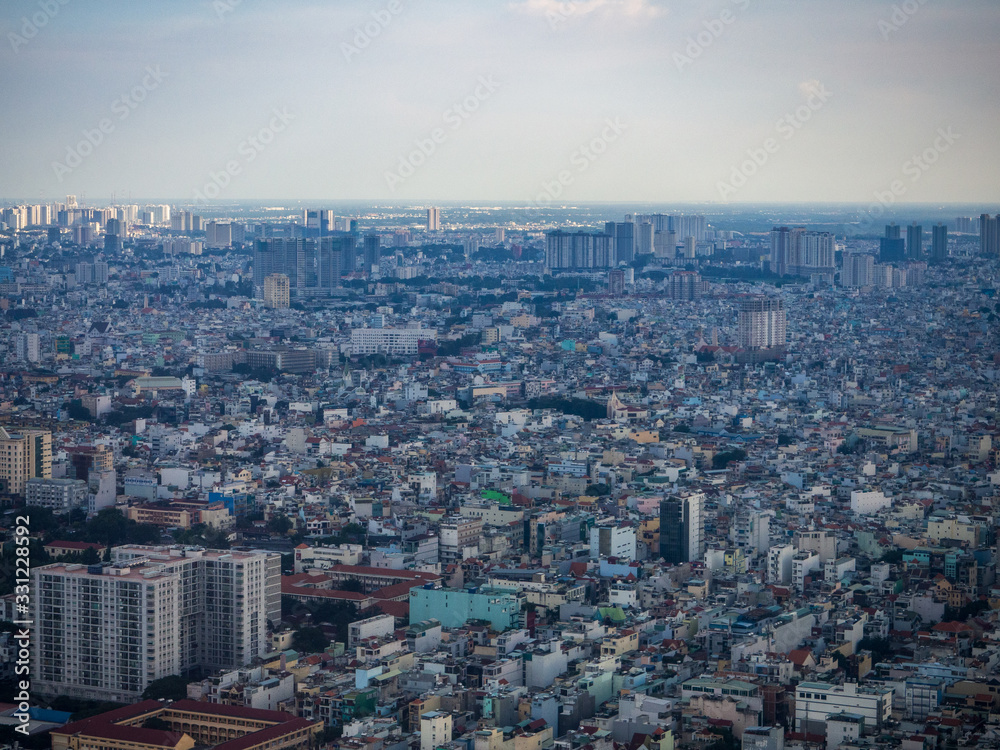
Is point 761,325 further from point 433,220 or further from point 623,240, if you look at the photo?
point 433,220

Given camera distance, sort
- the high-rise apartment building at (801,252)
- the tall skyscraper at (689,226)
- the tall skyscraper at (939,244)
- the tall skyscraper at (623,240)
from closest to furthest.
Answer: the tall skyscraper at (939,244)
the high-rise apartment building at (801,252)
the tall skyscraper at (623,240)
the tall skyscraper at (689,226)

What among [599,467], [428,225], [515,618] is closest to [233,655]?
[515,618]

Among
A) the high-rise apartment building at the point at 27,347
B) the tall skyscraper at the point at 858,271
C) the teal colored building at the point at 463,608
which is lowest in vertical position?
the teal colored building at the point at 463,608

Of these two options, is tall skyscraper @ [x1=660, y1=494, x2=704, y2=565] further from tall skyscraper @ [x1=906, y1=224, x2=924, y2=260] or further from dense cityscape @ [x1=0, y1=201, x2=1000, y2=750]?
tall skyscraper @ [x1=906, y1=224, x2=924, y2=260]

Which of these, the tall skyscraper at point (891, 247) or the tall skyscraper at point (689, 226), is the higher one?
the tall skyscraper at point (689, 226)

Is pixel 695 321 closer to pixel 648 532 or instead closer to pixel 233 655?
pixel 648 532

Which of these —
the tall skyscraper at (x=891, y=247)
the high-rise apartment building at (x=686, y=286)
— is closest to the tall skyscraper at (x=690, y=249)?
the tall skyscraper at (x=891, y=247)

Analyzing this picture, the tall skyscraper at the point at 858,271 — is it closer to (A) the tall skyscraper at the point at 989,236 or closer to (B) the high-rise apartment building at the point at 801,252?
(A) the tall skyscraper at the point at 989,236

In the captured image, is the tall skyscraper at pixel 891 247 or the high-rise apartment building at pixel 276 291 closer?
the high-rise apartment building at pixel 276 291
